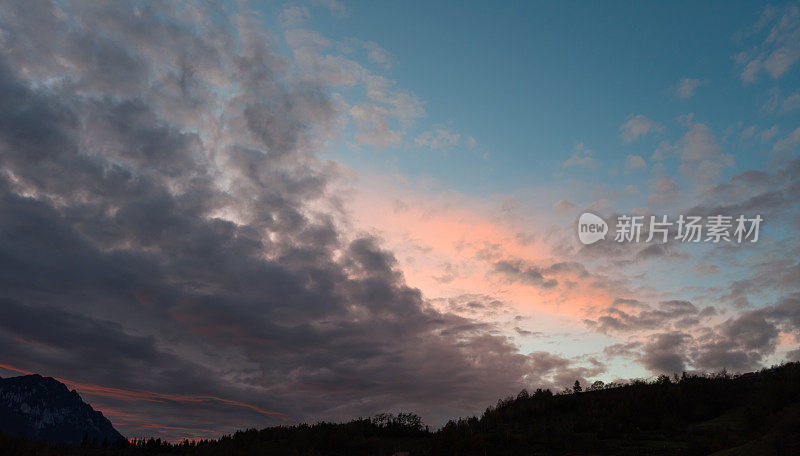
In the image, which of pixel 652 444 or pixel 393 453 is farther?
pixel 393 453

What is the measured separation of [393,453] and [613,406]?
52.4 feet

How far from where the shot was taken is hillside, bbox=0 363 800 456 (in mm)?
23484

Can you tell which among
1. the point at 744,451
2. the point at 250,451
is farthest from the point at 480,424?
the point at 744,451

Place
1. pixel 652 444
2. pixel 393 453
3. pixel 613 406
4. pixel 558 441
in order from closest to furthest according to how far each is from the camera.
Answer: pixel 652 444
pixel 558 441
pixel 393 453
pixel 613 406

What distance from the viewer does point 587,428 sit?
28.3 meters

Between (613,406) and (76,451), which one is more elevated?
(613,406)

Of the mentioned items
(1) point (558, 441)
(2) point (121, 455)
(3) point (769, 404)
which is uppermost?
(3) point (769, 404)

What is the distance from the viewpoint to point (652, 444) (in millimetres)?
23672

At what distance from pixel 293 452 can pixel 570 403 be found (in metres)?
21.2

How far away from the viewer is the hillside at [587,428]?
2348 centimetres

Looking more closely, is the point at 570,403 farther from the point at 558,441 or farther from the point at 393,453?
the point at 393,453

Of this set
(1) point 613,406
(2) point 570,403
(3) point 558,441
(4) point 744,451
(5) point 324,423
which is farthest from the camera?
(5) point 324,423

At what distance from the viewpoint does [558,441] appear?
25.4 metres

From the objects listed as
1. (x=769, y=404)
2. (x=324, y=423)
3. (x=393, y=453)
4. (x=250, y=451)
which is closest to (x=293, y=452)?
(x=250, y=451)
